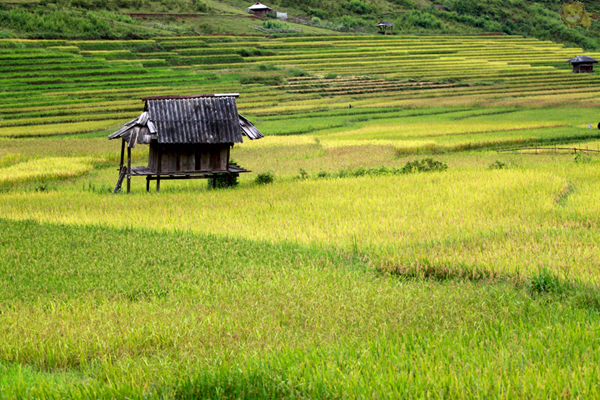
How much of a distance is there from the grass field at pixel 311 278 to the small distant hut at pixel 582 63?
33.8 meters

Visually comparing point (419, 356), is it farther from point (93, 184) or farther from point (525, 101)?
point (525, 101)

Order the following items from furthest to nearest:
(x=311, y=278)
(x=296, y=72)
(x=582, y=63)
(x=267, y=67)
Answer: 1. (x=582, y=63)
2. (x=267, y=67)
3. (x=296, y=72)
4. (x=311, y=278)

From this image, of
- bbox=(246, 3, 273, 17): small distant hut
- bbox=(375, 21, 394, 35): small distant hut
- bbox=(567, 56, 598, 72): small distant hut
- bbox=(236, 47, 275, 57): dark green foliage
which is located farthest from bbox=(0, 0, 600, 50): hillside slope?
bbox=(567, 56, 598, 72): small distant hut

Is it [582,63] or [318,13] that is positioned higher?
[318,13]

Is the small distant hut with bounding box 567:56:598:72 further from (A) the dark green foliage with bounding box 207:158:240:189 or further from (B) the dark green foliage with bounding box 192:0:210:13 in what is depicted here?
(A) the dark green foliage with bounding box 207:158:240:189

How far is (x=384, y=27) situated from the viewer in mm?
77000

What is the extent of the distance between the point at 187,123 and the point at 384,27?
6632 cm

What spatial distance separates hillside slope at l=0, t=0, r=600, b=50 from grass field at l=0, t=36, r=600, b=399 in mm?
36870

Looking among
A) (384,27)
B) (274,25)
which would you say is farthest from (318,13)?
(274,25)

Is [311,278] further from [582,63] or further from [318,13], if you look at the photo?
[318,13]

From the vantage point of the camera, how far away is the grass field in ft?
12.2

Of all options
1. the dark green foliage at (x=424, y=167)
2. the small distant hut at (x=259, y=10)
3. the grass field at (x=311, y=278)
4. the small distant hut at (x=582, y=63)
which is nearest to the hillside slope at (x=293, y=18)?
the small distant hut at (x=259, y=10)

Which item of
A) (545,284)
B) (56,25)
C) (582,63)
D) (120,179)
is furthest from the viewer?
(56,25)

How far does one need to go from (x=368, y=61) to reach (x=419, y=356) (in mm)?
54201
